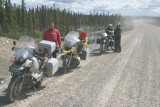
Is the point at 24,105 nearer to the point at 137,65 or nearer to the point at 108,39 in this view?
the point at 137,65

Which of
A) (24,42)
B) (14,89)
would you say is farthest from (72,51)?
(14,89)

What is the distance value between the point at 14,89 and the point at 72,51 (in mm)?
3844

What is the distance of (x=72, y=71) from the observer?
8.62 m

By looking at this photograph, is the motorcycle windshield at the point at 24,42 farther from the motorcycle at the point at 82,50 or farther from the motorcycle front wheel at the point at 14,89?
the motorcycle at the point at 82,50

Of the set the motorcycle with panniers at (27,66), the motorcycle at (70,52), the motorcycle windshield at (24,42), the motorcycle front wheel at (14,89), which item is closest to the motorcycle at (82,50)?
the motorcycle at (70,52)

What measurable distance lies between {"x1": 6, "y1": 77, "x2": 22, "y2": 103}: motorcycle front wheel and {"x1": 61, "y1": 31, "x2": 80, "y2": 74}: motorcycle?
3.06 meters

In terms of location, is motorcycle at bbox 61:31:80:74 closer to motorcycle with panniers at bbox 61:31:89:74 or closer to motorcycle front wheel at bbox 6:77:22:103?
motorcycle with panniers at bbox 61:31:89:74

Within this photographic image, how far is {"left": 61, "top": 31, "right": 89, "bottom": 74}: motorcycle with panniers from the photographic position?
8.43m

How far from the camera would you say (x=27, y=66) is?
527cm

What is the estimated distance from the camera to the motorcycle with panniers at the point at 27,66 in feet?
16.8

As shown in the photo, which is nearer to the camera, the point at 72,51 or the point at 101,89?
the point at 101,89

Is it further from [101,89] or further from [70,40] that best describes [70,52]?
[101,89]

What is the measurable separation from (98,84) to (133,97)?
141 cm

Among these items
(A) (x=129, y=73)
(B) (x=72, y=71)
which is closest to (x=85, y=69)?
(B) (x=72, y=71)
